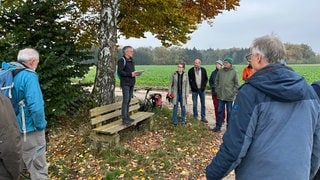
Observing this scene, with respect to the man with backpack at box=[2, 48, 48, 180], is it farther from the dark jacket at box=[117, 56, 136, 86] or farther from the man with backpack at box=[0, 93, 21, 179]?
the dark jacket at box=[117, 56, 136, 86]

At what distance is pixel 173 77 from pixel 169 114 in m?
1.61

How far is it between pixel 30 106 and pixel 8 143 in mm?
1656

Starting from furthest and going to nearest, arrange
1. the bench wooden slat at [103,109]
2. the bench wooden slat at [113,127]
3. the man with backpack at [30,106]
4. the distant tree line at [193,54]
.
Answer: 1. the distant tree line at [193,54]
2. the bench wooden slat at [103,109]
3. the bench wooden slat at [113,127]
4. the man with backpack at [30,106]

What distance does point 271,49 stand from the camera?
2703 mm

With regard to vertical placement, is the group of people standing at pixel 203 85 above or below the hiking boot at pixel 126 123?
above

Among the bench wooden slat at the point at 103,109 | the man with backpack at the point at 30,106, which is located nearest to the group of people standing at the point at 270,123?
the man with backpack at the point at 30,106

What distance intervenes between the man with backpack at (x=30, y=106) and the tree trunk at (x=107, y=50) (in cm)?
470

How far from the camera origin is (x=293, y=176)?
2.64m

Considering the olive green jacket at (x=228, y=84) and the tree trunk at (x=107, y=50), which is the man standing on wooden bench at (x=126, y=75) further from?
the olive green jacket at (x=228, y=84)

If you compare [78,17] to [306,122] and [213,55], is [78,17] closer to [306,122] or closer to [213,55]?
[306,122]

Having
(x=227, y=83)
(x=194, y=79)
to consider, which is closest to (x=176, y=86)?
(x=194, y=79)

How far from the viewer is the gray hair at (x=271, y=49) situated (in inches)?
106

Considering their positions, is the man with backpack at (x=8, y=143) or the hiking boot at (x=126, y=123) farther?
the hiking boot at (x=126, y=123)

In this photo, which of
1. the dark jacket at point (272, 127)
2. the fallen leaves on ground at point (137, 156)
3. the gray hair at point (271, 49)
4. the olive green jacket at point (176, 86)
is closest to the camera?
the dark jacket at point (272, 127)
